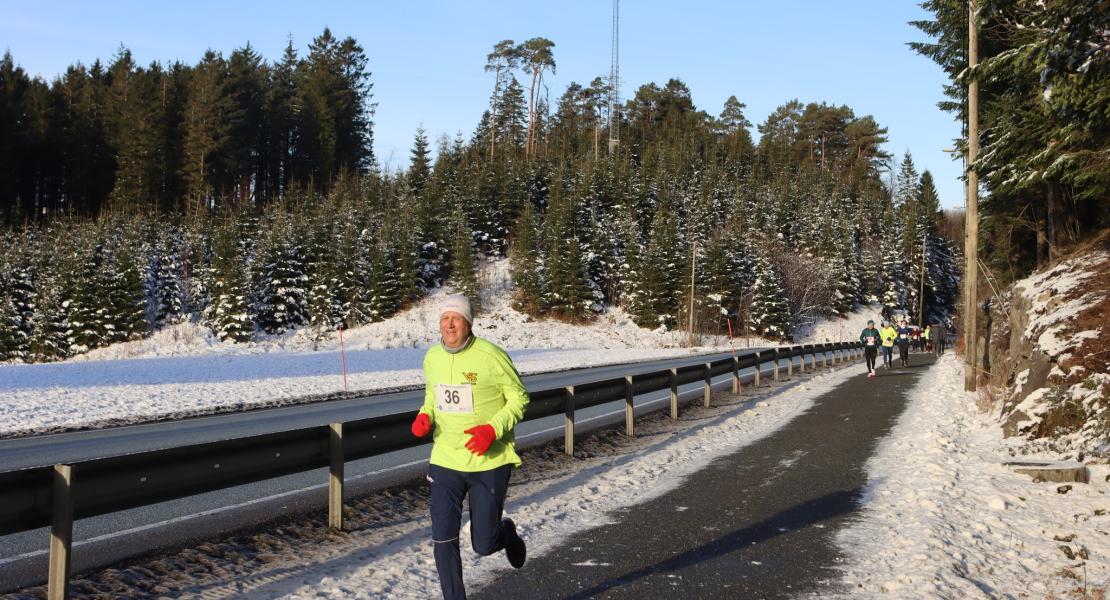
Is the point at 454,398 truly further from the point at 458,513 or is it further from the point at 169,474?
the point at 169,474

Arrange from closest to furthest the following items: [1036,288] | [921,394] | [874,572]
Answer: [874,572] < [1036,288] < [921,394]

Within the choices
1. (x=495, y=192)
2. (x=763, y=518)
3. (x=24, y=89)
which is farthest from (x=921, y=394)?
(x=24, y=89)

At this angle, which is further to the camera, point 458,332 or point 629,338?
point 629,338

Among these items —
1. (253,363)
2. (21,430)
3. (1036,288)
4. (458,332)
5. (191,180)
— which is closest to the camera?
(458,332)

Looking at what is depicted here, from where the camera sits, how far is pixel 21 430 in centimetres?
1364

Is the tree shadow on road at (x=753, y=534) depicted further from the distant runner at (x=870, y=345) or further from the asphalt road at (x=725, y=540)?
the distant runner at (x=870, y=345)

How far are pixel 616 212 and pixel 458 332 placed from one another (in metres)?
87.3

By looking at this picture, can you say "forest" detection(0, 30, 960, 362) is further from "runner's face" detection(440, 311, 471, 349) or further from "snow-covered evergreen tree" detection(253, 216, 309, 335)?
"runner's face" detection(440, 311, 471, 349)

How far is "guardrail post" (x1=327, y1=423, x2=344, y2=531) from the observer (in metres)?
7.52

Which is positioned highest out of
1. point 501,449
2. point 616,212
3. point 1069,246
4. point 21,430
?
point 616,212

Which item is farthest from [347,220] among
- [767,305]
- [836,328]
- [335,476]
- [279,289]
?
[335,476]

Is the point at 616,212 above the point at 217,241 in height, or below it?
→ above

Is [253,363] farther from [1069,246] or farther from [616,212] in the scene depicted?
[616,212]

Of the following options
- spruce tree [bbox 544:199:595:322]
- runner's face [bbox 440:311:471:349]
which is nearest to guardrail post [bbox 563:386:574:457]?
runner's face [bbox 440:311:471:349]
